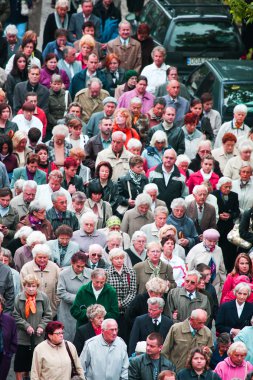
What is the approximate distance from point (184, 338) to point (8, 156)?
17.5ft

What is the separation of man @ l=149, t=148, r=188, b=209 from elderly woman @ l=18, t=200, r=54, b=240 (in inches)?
97.5

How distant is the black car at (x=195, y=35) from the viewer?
101ft

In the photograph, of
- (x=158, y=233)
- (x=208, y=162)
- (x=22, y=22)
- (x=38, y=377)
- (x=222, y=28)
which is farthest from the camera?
(x=22, y=22)

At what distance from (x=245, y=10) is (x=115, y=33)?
6.16 meters

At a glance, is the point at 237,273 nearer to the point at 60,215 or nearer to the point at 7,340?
the point at 60,215

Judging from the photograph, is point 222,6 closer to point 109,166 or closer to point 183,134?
point 183,134

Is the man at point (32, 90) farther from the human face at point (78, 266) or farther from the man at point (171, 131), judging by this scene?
the human face at point (78, 266)

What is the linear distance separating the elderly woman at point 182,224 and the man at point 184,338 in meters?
2.76

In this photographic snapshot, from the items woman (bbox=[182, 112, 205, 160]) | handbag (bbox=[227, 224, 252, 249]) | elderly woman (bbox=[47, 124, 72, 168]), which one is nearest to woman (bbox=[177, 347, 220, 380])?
handbag (bbox=[227, 224, 252, 249])

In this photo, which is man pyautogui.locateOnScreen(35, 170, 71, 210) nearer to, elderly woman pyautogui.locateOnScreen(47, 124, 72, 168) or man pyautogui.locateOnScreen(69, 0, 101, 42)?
elderly woman pyautogui.locateOnScreen(47, 124, 72, 168)

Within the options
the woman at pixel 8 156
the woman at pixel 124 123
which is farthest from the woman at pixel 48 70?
the woman at pixel 8 156

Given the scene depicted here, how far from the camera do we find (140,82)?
89.7 feet

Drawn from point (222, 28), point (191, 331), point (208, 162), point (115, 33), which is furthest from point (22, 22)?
point (191, 331)

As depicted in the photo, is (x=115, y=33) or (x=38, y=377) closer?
(x=38, y=377)
